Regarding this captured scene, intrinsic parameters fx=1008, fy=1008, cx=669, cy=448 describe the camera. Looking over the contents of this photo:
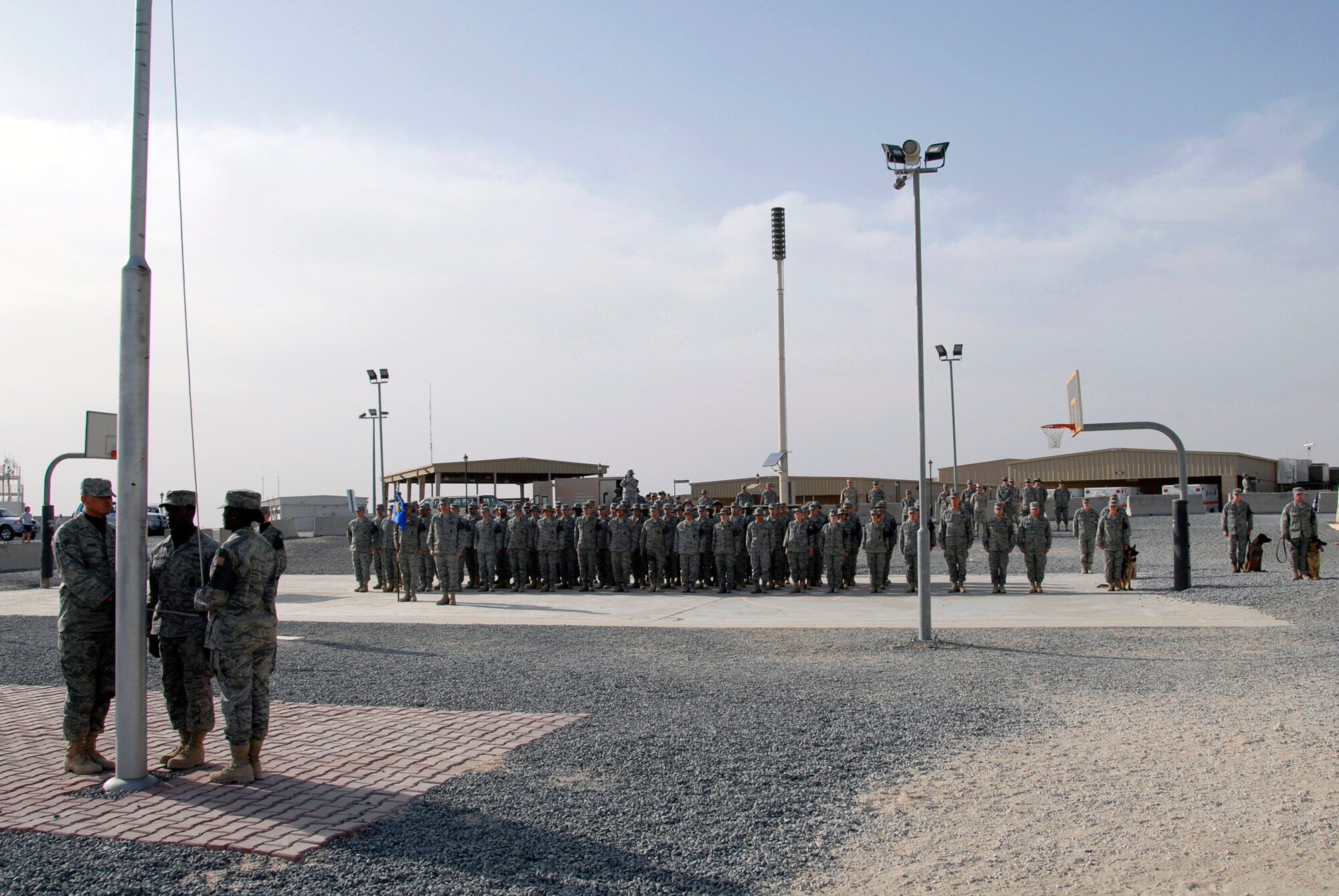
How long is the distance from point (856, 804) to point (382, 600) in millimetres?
14867

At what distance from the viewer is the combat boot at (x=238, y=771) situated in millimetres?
5785

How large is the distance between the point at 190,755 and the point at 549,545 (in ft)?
48.0

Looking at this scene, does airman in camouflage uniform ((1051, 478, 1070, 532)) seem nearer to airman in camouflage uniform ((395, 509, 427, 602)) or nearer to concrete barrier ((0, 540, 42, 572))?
airman in camouflage uniform ((395, 509, 427, 602))

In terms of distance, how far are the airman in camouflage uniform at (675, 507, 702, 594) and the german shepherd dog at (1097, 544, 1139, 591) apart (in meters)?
7.53

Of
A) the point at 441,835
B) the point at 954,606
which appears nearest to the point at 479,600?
the point at 954,606

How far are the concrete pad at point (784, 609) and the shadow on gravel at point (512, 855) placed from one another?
9.03 metres

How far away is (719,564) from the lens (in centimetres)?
1948

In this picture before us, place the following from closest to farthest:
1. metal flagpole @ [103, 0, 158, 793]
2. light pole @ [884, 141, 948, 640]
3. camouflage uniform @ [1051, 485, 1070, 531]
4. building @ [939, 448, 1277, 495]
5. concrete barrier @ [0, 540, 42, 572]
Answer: metal flagpole @ [103, 0, 158, 793] → light pole @ [884, 141, 948, 640] → concrete barrier @ [0, 540, 42, 572] → camouflage uniform @ [1051, 485, 1070, 531] → building @ [939, 448, 1277, 495]

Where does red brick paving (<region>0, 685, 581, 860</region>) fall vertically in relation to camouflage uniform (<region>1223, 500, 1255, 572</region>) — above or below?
below

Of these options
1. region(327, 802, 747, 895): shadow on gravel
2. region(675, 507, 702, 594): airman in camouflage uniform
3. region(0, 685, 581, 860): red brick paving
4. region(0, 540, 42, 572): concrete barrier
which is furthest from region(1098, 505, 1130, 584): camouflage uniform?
region(0, 540, 42, 572): concrete barrier

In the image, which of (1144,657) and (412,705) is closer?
(412,705)

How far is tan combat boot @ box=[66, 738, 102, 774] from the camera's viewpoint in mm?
6086

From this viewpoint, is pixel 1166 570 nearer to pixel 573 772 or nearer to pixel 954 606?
pixel 954 606

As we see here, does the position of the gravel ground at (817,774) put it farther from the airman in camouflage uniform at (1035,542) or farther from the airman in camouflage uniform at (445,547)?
the airman in camouflage uniform at (445,547)
